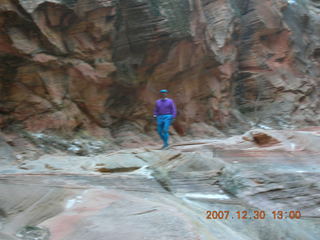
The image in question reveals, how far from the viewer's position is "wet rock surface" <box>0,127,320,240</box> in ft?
10.3

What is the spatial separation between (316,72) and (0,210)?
44.1 ft

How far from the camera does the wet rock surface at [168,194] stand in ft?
10.3

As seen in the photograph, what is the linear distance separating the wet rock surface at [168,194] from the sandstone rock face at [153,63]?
9.58 ft

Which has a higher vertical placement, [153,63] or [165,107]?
[153,63]
